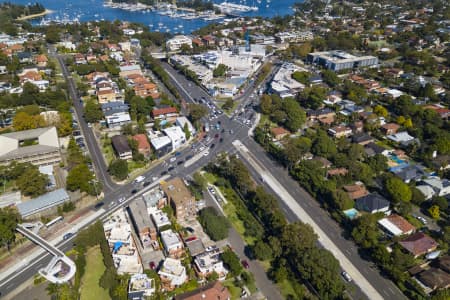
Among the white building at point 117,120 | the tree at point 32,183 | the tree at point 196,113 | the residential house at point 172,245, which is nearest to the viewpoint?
the residential house at point 172,245

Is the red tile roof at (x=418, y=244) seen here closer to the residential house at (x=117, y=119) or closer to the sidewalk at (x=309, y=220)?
the sidewalk at (x=309, y=220)

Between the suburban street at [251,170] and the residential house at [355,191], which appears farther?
the residential house at [355,191]

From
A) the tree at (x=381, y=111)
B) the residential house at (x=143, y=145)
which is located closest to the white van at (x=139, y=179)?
the residential house at (x=143, y=145)

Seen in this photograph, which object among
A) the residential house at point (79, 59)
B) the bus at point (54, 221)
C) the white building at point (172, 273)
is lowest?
the bus at point (54, 221)

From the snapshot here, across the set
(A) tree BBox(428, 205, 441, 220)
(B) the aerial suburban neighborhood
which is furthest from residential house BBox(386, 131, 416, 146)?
(A) tree BBox(428, 205, 441, 220)

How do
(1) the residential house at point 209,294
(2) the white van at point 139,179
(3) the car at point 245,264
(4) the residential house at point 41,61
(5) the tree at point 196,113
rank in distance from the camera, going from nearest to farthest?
1. (1) the residential house at point 209,294
2. (3) the car at point 245,264
3. (2) the white van at point 139,179
4. (5) the tree at point 196,113
5. (4) the residential house at point 41,61

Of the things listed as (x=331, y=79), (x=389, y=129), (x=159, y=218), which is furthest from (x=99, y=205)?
(x=331, y=79)

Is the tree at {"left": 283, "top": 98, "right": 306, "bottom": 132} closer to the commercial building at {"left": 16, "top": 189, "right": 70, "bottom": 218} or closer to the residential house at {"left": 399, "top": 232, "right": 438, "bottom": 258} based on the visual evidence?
the residential house at {"left": 399, "top": 232, "right": 438, "bottom": 258}

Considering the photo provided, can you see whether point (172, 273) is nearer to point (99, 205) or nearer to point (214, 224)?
point (214, 224)
